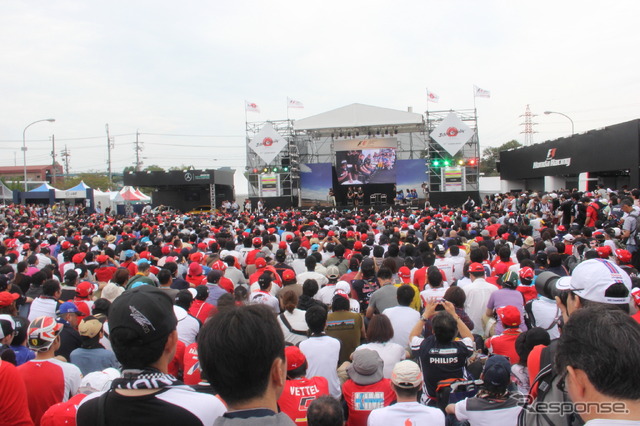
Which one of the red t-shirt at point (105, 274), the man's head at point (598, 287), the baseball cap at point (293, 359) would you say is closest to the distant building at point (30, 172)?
the red t-shirt at point (105, 274)

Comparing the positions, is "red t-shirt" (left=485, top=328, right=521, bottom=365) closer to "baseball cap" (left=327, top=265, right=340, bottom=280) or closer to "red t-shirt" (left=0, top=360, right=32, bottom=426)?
"baseball cap" (left=327, top=265, right=340, bottom=280)

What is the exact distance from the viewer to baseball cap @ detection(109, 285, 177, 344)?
1770mm

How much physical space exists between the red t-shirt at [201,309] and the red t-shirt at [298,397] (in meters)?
2.13

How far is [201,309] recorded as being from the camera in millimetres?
5109

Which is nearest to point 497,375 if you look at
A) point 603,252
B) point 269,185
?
point 603,252

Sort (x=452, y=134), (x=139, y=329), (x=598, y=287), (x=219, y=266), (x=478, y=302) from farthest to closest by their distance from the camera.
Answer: (x=452, y=134), (x=219, y=266), (x=478, y=302), (x=598, y=287), (x=139, y=329)

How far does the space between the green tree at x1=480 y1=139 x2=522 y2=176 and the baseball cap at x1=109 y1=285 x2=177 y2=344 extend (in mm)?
65087

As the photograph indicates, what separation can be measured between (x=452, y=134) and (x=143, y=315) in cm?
2483

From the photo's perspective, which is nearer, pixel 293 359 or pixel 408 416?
pixel 408 416

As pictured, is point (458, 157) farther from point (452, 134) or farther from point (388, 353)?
point (388, 353)

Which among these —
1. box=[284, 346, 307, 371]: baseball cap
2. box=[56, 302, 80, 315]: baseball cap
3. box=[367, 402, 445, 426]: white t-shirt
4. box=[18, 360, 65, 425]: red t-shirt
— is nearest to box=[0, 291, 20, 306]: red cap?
box=[56, 302, 80, 315]: baseball cap

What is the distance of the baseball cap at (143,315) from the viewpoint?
177 centimetres

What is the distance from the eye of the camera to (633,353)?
1.42 metres

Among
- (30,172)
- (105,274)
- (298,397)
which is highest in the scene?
(30,172)
